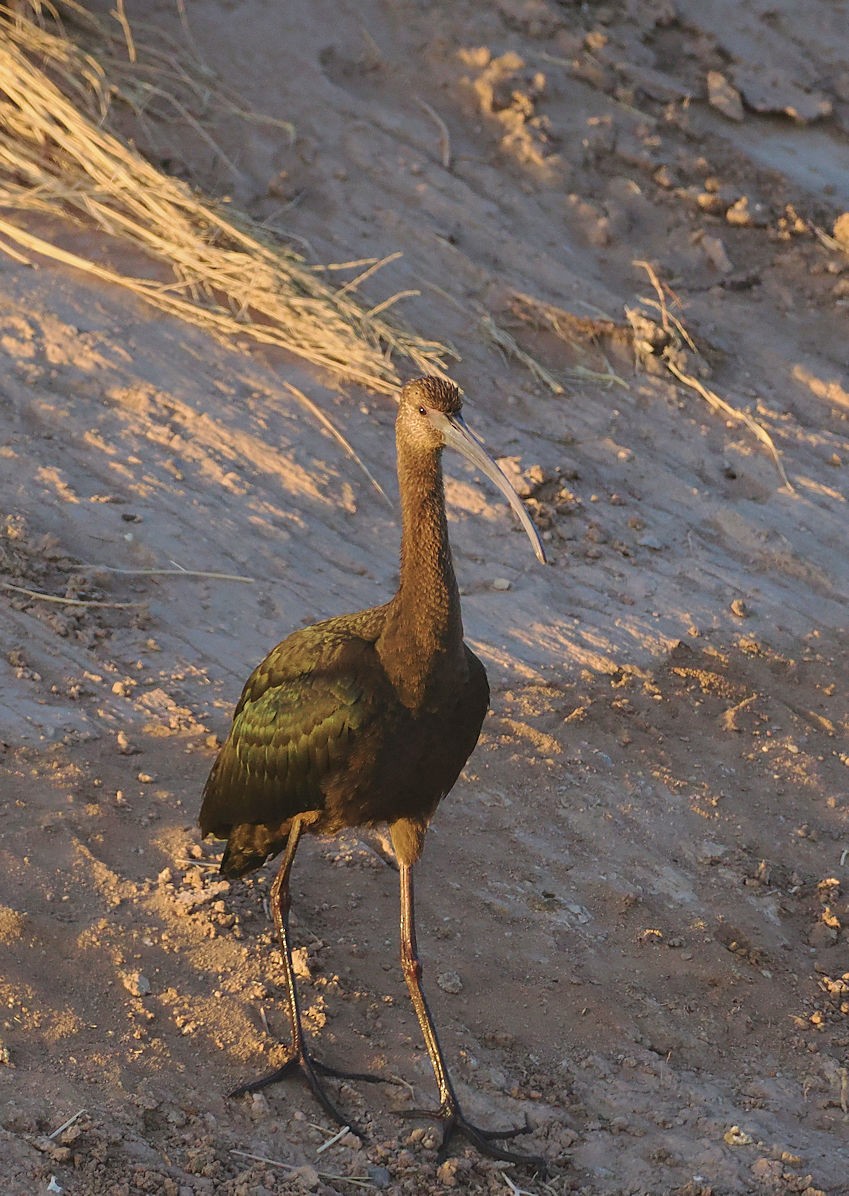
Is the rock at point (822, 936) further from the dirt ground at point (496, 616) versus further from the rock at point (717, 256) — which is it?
the rock at point (717, 256)

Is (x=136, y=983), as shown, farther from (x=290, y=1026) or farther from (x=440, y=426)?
(x=440, y=426)

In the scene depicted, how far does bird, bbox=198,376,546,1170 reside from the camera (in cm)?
495

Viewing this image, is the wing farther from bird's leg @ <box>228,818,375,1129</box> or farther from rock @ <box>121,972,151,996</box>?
rock @ <box>121,972,151,996</box>

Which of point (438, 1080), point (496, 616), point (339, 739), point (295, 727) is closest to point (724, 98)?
point (496, 616)

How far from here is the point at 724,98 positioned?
1228 cm

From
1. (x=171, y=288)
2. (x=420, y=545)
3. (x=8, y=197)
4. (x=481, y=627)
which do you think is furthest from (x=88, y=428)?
(x=420, y=545)

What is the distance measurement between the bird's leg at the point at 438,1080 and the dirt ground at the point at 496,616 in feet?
0.28

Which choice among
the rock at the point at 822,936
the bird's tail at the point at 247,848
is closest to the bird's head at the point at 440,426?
the bird's tail at the point at 247,848

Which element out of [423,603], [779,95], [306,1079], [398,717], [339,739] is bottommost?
[306,1079]

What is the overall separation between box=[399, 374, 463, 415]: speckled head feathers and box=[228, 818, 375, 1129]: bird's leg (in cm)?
146

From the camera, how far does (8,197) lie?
359 inches

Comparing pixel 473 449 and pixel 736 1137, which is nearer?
pixel 473 449

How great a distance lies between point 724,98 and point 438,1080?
926 cm

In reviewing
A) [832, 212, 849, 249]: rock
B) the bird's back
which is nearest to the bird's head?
the bird's back
